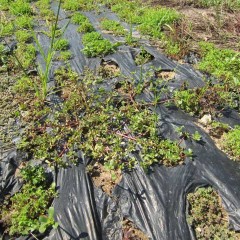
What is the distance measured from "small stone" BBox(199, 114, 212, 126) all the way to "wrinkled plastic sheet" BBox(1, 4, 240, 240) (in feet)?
0.60

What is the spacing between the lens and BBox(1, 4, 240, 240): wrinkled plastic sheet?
2518mm

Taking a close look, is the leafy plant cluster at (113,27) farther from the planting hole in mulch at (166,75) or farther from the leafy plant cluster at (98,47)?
the planting hole in mulch at (166,75)

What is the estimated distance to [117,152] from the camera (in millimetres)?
3152

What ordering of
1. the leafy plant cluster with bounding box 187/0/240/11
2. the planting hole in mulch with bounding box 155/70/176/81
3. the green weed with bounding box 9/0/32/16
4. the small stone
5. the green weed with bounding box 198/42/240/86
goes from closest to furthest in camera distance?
the small stone, the green weed with bounding box 198/42/240/86, the planting hole in mulch with bounding box 155/70/176/81, the green weed with bounding box 9/0/32/16, the leafy plant cluster with bounding box 187/0/240/11

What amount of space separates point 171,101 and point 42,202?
2148 mm

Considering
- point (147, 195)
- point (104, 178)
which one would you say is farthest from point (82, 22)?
point (147, 195)

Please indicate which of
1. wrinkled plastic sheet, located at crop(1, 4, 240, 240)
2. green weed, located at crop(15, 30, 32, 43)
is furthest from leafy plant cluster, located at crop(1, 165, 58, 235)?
green weed, located at crop(15, 30, 32, 43)

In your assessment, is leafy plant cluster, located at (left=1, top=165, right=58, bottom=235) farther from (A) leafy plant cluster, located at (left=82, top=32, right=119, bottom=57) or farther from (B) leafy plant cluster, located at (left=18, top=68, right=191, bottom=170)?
(A) leafy plant cluster, located at (left=82, top=32, right=119, bottom=57)

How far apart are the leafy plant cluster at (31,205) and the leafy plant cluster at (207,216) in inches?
50.8

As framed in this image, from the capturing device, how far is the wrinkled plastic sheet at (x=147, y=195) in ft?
8.26

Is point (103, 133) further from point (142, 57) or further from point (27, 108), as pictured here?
point (142, 57)

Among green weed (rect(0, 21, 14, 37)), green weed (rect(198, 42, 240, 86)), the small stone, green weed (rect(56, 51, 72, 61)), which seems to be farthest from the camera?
green weed (rect(0, 21, 14, 37))

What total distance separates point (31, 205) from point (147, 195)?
3.70 ft

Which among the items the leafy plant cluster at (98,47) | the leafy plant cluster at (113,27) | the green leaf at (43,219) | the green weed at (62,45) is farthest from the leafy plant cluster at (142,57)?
the green leaf at (43,219)
